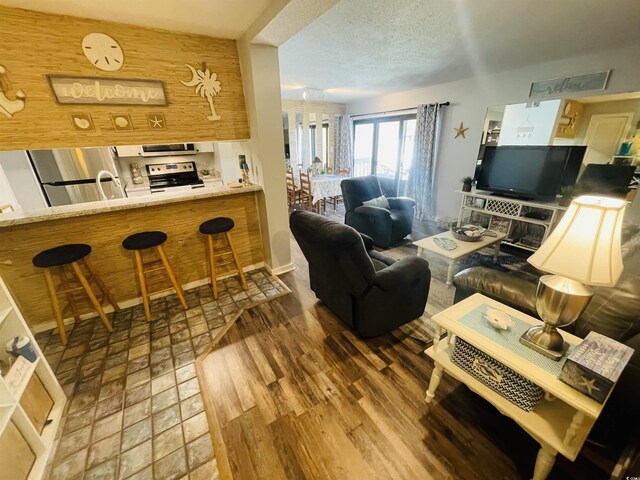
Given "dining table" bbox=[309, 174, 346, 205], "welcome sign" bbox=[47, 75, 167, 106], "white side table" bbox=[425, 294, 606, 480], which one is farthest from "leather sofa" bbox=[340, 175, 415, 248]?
"welcome sign" bbox=[47, 75, 167, 106]

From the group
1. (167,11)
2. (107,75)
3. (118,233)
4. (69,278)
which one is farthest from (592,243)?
(69,278)

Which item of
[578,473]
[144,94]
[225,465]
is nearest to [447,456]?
[578,473]

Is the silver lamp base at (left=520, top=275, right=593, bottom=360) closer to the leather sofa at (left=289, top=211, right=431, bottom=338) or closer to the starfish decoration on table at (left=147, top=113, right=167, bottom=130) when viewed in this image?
the leather sofa at (left=289, top=211, right=431, bottom=338)

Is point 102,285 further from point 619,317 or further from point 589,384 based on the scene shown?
point 619,317

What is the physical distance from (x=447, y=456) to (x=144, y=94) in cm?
331

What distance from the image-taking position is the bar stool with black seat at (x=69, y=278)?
1829 mm

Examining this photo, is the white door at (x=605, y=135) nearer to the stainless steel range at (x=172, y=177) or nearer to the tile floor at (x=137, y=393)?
the tile floor at (x=137, y=393)

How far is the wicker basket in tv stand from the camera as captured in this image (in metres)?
3.11

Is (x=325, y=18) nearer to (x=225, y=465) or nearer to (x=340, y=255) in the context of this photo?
(x=340, y=255)

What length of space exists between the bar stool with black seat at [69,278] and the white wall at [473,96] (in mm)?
4989

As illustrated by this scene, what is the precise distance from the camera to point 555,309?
103 centimetres

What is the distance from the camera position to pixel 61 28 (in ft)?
5.95

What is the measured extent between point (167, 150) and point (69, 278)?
250cm

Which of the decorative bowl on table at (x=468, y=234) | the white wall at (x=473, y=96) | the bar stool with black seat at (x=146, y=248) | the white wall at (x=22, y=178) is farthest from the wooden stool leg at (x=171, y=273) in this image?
the white wall at (x=473, y=96)
